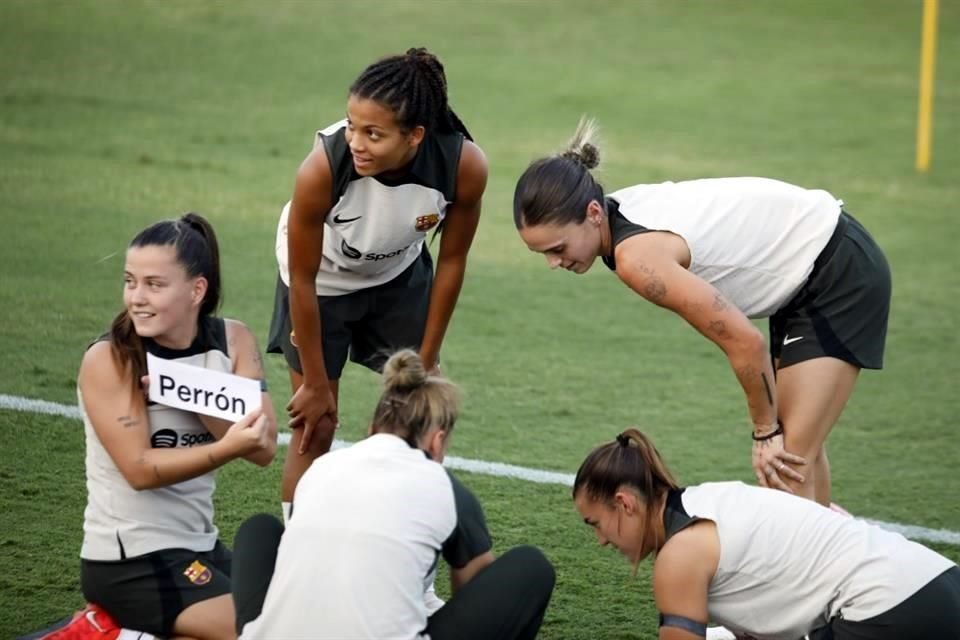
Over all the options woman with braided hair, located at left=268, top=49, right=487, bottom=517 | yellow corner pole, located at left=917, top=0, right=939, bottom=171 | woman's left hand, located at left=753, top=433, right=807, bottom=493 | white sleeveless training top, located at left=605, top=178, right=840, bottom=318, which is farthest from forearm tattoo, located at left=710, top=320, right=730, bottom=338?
yellow corner pole, located at left=917, top=0, right=939, bottom=171

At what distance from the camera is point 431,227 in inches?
194

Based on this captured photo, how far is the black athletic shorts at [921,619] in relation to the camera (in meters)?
3.95

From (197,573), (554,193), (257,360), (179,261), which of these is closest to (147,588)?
(197,573)

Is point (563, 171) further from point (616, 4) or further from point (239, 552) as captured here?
point (616, 4)

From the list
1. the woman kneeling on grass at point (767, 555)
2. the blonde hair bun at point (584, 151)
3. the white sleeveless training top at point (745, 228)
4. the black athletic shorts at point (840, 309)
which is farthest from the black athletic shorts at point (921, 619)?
the blonde hair bun at point (584, 151)

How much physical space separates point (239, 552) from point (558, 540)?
1743 mm

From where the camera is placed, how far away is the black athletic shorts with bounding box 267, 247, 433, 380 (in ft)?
17.1

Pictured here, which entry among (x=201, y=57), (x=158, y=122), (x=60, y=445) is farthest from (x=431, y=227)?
(x=201, y=57)

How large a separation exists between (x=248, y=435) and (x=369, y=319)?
1.33 meters

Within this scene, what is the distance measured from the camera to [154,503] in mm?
4160

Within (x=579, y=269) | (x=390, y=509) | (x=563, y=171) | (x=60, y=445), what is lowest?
(x=60, y=445)

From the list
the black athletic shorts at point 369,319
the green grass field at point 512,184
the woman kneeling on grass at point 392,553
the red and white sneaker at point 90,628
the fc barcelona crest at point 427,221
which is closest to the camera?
the woman kneeling on grass at point 392,553

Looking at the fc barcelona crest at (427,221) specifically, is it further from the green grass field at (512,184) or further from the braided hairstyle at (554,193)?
the green grass field at (512,184)

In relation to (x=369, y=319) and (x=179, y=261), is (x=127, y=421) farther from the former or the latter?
(x=369, y=319)
